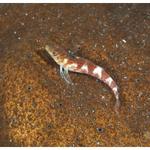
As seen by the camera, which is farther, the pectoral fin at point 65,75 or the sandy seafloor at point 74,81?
the pectoral fin at point 65,75

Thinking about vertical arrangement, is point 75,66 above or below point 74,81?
above

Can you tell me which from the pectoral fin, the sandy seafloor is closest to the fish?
the pectoral fin

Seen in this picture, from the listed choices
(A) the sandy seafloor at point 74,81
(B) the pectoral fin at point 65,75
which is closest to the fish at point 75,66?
(B) the pectoral fin at point 65,75

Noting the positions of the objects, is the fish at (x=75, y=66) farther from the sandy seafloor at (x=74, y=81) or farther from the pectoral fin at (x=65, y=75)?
the sandy seafloor at (x=74, y=81)
